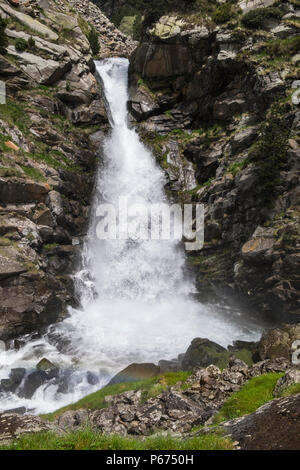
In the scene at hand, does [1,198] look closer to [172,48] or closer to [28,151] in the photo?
[28,151]

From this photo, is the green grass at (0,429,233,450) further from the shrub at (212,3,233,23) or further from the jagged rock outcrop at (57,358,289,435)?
the shrub at (212,3,233,23)

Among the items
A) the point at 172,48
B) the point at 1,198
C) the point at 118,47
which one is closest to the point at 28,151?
the point at 1,198

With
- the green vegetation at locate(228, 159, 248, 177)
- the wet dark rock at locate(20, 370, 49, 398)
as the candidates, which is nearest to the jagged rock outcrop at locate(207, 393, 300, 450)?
the wet dark rock at locate(20, 370, 49, 398)

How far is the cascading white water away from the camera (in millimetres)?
16688

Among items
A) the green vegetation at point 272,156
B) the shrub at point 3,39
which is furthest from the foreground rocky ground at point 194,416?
the shrub at point 3,39

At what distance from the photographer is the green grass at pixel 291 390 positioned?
27.4 ft

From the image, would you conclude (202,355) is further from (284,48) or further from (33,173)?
(284,48)

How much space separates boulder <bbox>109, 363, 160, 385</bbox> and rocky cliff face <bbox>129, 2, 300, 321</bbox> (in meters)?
10.7

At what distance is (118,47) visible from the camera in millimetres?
61406

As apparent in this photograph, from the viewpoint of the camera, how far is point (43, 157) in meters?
27.0

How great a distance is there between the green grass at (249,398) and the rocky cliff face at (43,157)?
13.6 meters

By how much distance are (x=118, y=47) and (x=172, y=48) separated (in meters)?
29.9

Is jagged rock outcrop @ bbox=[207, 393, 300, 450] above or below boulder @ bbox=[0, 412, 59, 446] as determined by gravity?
above

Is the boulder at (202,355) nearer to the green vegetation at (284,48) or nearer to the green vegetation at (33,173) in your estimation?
the green vegetation at (33,173)
